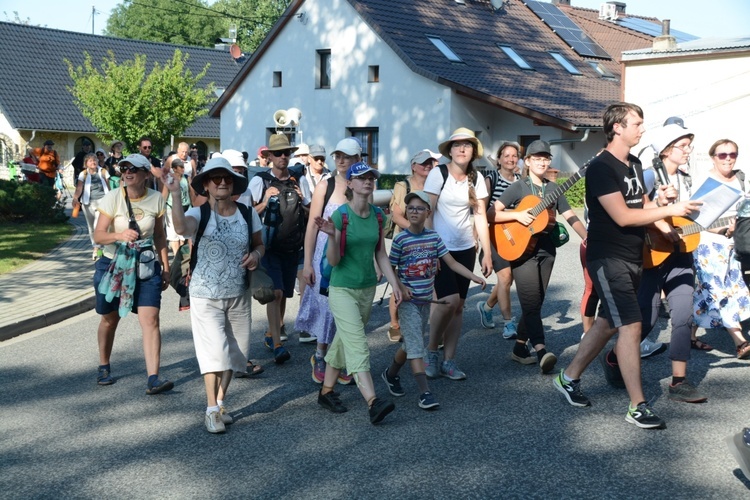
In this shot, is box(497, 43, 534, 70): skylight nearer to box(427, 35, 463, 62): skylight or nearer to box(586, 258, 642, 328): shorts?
box(427, 35, 463, 62): skylight

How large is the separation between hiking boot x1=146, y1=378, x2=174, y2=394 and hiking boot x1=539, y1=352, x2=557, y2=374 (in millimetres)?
2762

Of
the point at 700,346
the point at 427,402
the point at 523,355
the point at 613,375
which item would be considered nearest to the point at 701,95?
the point at 700,346

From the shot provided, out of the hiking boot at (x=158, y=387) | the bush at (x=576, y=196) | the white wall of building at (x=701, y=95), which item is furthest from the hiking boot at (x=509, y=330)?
the bush at (x=576, y=196)

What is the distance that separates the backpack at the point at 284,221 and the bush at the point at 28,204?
1416 cm

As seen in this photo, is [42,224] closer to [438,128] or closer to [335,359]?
[438,128]

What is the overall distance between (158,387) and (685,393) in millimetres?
3662

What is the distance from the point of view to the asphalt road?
4891mm

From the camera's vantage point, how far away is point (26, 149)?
43219mm

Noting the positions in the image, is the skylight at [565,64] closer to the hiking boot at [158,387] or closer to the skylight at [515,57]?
the skylight at [515,57]

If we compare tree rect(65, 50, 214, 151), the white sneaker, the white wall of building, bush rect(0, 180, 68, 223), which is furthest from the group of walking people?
tree rect(65, 50, 214, 151)

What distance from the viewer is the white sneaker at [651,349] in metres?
7.91

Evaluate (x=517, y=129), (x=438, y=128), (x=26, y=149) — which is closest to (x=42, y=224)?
(x=438, y=128)

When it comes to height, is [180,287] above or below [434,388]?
above

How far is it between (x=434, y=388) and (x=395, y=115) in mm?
25009
